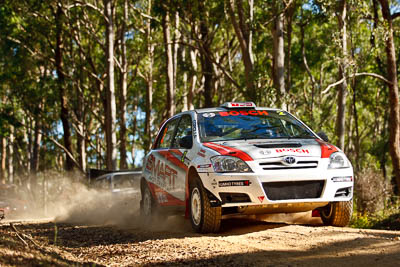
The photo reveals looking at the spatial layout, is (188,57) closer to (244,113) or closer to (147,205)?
(147,205)

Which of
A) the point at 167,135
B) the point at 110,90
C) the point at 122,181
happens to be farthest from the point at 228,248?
the point at 110,90

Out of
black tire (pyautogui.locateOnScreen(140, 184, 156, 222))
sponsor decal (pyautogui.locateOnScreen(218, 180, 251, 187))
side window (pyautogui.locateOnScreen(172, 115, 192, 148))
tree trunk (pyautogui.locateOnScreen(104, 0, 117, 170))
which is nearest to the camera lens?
sponsor decal (pyautogui.locateOnScreen(218, 180, 251, 187))

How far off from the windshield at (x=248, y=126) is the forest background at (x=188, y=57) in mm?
7735

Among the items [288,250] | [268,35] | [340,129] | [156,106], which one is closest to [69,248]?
[288,250]

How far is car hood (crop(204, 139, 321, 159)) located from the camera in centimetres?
749

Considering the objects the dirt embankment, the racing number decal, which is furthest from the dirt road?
the racing number decal

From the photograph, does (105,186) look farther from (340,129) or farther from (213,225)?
(340,129)

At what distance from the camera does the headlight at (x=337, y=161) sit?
7.75 m

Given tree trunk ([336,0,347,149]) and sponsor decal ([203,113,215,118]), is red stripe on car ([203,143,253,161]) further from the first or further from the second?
tree trunk ([336,0,347,149])

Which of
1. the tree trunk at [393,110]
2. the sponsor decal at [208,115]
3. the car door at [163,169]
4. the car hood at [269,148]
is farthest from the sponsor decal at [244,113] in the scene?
the tree trunk at [393,110]

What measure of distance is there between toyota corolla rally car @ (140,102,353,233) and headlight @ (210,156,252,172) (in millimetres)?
12

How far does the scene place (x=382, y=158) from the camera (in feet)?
101

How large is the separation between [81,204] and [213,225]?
8370 millimetres

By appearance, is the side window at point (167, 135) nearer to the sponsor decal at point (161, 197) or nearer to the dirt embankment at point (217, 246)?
the sponsor decal at point (161, 197)
